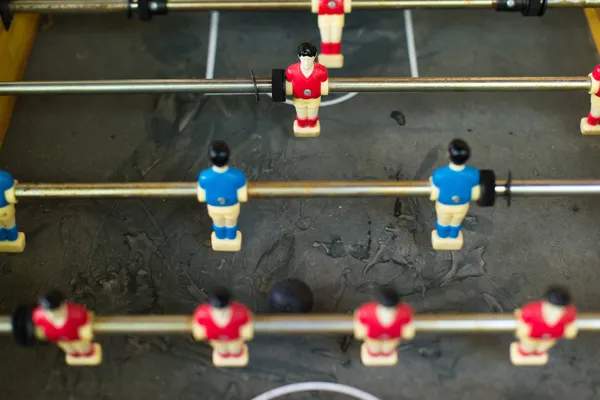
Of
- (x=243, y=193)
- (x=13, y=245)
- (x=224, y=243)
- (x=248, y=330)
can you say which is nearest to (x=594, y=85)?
(x=243, y=193)

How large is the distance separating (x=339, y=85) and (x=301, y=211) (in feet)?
1.75

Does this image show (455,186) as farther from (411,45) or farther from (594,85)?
(411,45)

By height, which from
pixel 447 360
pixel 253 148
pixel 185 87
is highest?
pixel 185 87

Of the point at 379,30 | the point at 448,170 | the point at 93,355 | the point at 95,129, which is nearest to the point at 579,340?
the point at 448,170

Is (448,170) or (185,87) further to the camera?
(185,87)

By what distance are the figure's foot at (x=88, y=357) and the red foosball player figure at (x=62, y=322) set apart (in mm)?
92

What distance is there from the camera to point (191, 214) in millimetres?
2969

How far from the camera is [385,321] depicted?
217 centimetres

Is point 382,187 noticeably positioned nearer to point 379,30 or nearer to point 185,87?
point 185,87

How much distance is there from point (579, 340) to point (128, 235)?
175 centimetres

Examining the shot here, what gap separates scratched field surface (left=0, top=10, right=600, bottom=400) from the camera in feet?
8.27

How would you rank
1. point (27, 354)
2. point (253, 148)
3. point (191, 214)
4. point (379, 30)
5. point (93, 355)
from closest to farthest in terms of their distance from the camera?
point (93, 355) → point (27, 354) → point (191, 214) → point (253, 148) → point (379, 30)


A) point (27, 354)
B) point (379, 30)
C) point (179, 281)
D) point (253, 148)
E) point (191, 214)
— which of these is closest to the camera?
point (27, 354)

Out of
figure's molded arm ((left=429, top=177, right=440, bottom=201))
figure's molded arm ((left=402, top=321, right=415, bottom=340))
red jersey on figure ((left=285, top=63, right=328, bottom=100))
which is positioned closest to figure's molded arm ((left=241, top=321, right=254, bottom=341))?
figure's molded arm ((left=402, top=321, right=415, bottom=340))
